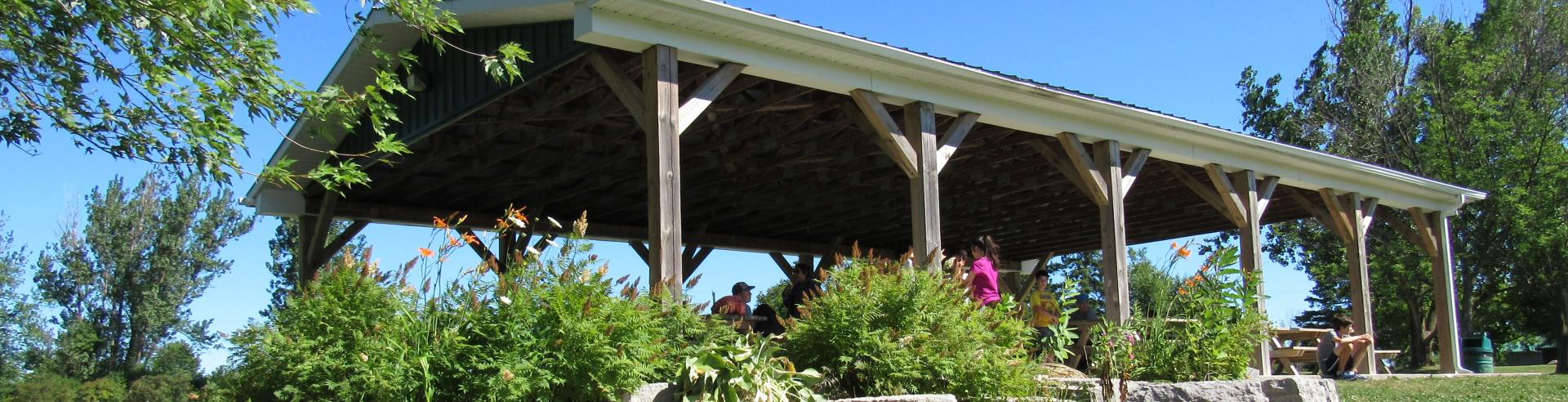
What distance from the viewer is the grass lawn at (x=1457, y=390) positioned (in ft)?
30.9

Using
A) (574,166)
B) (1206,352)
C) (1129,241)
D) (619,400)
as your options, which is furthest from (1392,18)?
(619,400)

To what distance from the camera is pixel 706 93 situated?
7.80m

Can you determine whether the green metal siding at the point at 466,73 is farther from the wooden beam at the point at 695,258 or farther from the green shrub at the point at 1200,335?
the wooden beam at the point at 695,258

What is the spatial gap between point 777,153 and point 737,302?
3.62 metres

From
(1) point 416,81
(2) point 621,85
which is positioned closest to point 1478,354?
(2) point 621,85

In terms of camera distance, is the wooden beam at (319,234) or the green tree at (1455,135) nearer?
the wooden beam at (319,234)

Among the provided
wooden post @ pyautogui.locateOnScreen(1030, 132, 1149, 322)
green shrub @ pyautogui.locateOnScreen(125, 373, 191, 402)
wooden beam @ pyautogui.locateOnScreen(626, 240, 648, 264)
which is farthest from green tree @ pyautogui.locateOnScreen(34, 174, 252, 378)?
wooden post @ pyautogui.locateOnScreen(1030, 132, 1149, 322)

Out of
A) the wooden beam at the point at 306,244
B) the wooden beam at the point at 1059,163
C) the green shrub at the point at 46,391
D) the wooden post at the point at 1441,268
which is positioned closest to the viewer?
the wooden beam at the point at 1059,163

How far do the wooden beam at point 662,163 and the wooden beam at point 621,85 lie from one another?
0.49 ft

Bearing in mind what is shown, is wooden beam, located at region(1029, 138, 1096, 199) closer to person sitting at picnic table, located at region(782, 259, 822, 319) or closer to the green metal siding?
person sitting at picnic table, located at region(782, 259, 822, 319)

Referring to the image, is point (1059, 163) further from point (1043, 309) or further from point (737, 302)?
point (737, 302)

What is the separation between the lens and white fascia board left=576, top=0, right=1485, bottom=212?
7.42 meters

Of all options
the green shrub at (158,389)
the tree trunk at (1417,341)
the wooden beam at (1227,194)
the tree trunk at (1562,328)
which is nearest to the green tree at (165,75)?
the wooden beam at (1227,194)

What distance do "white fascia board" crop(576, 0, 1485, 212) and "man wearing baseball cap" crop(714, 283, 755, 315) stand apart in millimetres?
1928
